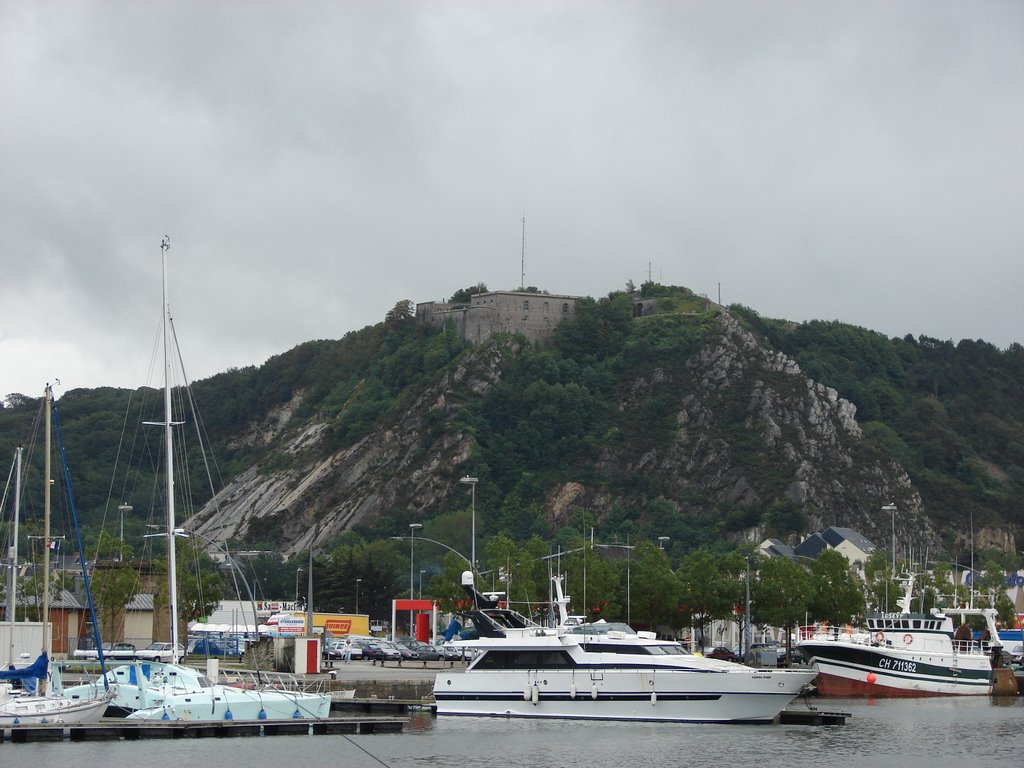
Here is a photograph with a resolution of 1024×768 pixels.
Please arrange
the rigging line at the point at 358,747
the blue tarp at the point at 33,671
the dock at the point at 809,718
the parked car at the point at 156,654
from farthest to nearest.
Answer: the parked car at the point at 156,654
the dock at the point at 809,718
the blue tarp at the point at 33,671
the rigging line at the point at 358,747

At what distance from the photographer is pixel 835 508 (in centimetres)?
19950

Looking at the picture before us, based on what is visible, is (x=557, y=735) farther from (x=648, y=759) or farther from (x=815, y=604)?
(x=815, y=604)

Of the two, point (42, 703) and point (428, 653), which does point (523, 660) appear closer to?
point (42, 703)

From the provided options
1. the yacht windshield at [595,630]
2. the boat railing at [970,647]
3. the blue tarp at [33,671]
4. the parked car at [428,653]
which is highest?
the yacht windshield at [595,630]

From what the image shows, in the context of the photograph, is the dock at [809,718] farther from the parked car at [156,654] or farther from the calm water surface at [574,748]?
the parked car at [156,654]

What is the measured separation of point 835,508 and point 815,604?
9438cm

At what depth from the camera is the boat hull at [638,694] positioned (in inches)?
2383

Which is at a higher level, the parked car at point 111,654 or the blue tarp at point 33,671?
the blue tarp at point 33,671

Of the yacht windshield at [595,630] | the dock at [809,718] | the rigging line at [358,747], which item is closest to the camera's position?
the rigging line at [358,747]

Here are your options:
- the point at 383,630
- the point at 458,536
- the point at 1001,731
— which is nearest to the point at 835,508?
the point at 458,536

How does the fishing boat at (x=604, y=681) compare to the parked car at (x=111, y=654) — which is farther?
the parked car at (x=111, y=654)

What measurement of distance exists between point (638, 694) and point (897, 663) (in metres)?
25.9

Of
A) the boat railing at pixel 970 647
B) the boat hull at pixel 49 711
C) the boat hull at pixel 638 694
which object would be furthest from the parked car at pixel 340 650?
the boat hull at pixel 49 711

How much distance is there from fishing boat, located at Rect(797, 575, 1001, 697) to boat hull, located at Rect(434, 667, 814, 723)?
19.8 m
